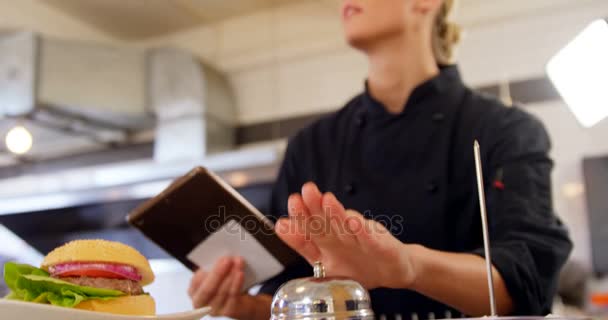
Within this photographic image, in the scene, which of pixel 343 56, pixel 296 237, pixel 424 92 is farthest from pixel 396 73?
pixel 343 56

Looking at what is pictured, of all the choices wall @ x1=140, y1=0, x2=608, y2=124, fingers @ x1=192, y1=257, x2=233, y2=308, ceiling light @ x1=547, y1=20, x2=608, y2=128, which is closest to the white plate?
fingers @ x1=192, y1=257, x2=233, y2=308

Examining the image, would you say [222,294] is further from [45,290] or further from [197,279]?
[45,290]

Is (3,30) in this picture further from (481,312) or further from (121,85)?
(481,312)

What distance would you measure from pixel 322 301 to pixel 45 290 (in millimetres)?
278

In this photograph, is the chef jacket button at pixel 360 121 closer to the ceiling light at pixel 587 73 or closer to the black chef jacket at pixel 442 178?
the black chef jacket at pixel 442 178

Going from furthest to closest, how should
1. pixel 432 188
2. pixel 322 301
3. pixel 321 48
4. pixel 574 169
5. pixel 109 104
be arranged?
pixel 321 48, pixel 109 104, pixel 574 169, pixel 432 188, pixel 322 301

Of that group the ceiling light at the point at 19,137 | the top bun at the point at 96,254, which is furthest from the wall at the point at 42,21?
the top bun at the point at 96,254

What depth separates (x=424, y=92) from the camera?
42.1 inches

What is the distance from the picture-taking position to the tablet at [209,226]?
71 cm

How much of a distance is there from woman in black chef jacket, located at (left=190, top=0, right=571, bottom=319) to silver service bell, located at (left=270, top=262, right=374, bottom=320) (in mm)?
57

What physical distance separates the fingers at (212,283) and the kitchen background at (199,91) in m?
0.98

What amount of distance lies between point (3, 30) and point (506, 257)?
2.25 metres

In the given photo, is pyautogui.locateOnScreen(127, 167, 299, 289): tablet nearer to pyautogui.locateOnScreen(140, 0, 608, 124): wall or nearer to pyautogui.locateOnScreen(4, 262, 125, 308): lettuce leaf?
pyautogui.locateOnScreen(4, 262, 125, 308): lettuce leaf

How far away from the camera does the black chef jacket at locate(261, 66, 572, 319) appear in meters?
0.77
